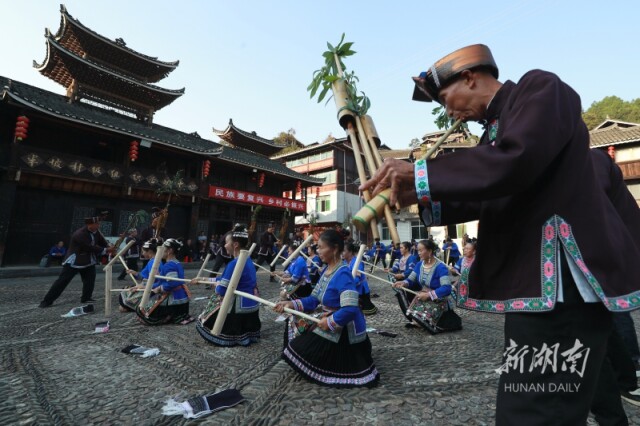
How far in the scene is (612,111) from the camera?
1300 inches

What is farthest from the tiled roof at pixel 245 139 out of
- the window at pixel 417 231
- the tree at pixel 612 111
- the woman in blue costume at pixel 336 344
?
the tree at pixel 612 111

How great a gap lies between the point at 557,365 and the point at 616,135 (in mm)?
25628

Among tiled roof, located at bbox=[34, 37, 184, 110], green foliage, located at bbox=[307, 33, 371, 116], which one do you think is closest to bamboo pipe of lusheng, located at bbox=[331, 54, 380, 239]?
green foliage, located at bbox=[307, 33, 371, 116]

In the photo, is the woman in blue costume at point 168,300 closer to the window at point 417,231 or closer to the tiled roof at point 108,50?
the tiled roof at point 108,50

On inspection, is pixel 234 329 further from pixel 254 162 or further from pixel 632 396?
pixel 254 162

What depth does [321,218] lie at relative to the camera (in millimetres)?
29297

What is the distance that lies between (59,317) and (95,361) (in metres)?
2.96

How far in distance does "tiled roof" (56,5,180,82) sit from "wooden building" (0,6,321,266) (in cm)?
5

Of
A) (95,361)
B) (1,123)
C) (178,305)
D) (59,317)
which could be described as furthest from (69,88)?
(95,361)

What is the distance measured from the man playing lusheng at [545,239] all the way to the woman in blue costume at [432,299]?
12.8ft

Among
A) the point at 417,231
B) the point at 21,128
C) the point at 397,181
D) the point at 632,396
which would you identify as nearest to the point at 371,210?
the point at 397,181

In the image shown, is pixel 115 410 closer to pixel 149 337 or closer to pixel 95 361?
pixel 95 361

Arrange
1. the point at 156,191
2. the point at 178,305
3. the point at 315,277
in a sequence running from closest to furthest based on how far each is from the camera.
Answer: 1. the point at 178,305
2. the point at 315,277
3. the point at 156,191

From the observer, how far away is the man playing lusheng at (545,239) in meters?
0.96
